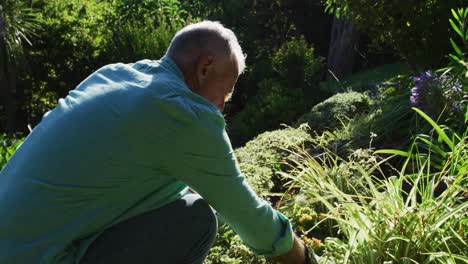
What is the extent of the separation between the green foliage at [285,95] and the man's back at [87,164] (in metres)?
5.82

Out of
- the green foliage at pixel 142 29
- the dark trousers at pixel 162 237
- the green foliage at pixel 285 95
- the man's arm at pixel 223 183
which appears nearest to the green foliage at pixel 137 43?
the green foliage at pixel 142 29

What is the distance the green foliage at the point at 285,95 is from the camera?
8078 mm

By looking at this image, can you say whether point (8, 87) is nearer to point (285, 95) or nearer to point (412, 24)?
point (285, 95)

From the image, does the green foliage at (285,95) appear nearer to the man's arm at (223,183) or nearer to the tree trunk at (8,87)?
the tree trunk at (8,87)

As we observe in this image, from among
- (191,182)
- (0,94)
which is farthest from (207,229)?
(0,94)

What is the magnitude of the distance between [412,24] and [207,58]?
17.3 ft

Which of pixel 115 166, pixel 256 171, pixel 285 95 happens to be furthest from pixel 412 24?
pixel 115 166

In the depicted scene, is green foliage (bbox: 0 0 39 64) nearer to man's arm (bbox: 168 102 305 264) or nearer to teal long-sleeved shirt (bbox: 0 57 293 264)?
teal long-sleeved shirt (bbox: 0 57 293 264)

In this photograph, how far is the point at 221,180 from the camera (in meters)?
2.13

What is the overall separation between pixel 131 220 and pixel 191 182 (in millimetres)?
345

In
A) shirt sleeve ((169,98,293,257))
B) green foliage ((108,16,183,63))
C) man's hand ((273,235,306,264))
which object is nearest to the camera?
shirt sleeve ((169,98,293,257))

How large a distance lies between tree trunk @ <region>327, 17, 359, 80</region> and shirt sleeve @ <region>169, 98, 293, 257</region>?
11.2 meters

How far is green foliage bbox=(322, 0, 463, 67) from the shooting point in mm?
6793

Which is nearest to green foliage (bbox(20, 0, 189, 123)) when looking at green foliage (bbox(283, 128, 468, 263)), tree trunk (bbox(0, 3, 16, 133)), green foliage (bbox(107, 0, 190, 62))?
green foliage (bbox(107, 0, 190, 62))
